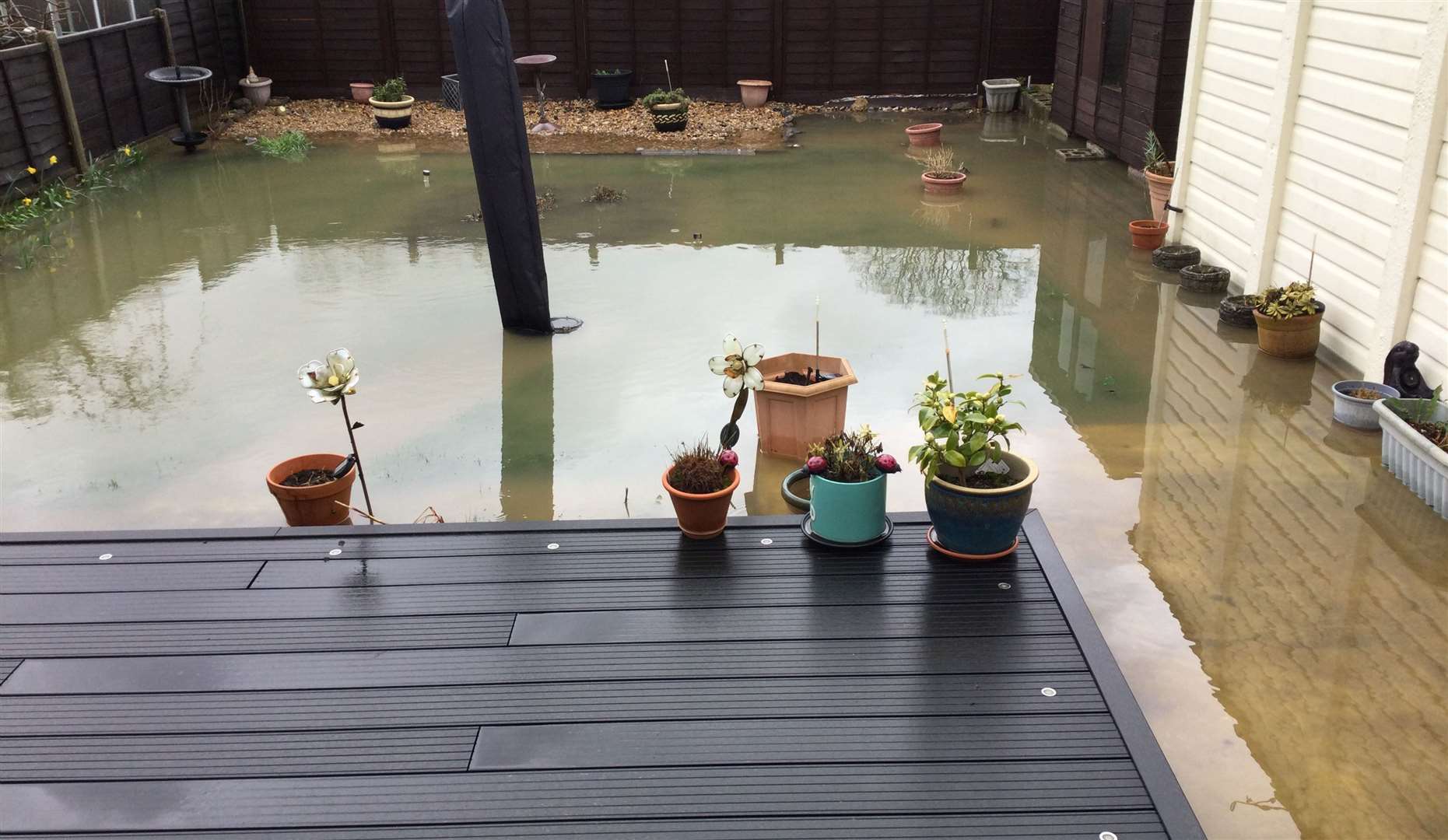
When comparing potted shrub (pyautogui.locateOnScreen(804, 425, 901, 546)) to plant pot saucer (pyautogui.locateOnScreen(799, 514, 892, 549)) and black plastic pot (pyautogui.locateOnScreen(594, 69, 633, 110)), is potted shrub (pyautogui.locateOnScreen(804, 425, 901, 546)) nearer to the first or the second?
plant pot saucer (pyautogui.locateOnScreen(799, 514, 892, 549))

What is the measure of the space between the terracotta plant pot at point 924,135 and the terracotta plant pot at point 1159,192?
377cm

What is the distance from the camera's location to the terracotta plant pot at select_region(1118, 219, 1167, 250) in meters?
9.41

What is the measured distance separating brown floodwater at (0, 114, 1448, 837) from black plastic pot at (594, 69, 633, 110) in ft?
15.3

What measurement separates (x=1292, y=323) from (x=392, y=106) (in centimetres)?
1190

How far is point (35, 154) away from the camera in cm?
1140

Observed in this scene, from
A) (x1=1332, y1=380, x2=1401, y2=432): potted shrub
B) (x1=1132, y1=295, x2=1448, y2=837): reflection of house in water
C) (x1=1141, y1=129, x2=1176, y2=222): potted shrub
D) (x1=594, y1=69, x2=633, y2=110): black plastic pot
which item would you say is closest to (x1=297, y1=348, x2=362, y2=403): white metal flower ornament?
(x1=1132, y1=295, x2=1448, y2=837): reflection of house in water

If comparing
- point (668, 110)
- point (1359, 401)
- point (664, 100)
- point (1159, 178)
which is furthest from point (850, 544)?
point (664, 100)

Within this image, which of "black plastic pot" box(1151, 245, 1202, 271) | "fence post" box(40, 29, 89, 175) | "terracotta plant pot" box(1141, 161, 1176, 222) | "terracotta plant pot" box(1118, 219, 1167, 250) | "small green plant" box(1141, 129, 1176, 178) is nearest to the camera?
"black plastic pot" box(1151, 245, 1202, 271)

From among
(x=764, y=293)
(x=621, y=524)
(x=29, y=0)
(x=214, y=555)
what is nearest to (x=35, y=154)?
(x=29, y=0)

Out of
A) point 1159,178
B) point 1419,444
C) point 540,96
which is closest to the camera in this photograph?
point 1419,444

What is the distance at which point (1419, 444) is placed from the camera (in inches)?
209

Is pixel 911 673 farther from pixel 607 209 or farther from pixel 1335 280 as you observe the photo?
pixel 607 209

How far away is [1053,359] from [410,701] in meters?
5.06

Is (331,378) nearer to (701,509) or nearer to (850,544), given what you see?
(701,509)
